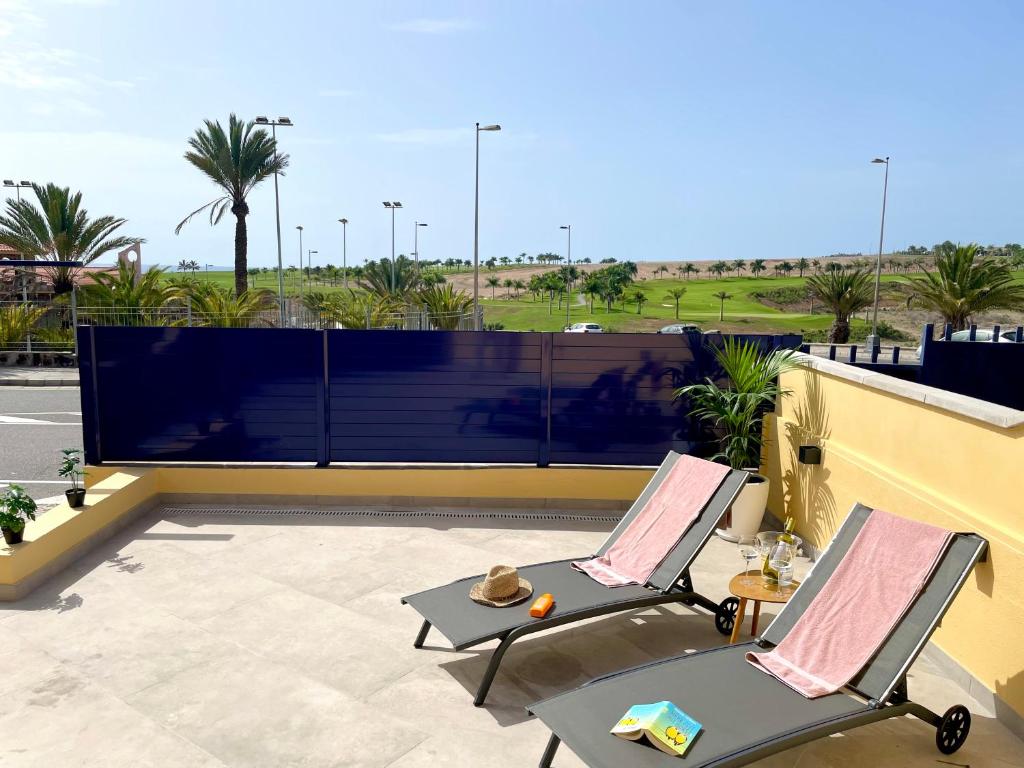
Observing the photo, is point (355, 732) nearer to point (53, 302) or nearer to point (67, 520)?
point (67, 520)

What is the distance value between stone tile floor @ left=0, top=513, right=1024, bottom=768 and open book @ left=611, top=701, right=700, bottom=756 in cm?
52

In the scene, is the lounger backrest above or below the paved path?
above

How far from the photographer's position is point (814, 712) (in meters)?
3.72

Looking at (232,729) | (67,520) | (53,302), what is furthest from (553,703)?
(53,302)

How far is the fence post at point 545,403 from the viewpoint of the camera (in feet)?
26.4

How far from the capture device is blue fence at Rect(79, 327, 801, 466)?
800 centimetres

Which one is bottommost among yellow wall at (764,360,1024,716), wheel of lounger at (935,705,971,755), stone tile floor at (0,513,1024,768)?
stone tile floor at (0,513,1024,768)

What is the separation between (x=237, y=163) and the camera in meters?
30.8

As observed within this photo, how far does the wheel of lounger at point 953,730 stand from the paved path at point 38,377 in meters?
19.7

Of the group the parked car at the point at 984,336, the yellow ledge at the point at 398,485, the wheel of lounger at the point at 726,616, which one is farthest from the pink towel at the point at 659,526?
the parked car at the point at 984,336

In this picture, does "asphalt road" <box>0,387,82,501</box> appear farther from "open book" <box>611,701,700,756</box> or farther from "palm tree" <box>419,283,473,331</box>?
"palm tree" <box>419,283,473,331</box>

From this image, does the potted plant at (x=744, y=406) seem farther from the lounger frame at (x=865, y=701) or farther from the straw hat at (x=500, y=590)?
the straw hat at (x=500, y=590)

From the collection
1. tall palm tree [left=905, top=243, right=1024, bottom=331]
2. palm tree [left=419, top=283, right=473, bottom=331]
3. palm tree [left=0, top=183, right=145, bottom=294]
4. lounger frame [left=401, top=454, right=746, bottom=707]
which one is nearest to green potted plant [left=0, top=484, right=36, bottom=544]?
lounger frame [left=401, top=454, right=746, bottom=707]

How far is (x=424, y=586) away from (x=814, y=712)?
10.3ft
